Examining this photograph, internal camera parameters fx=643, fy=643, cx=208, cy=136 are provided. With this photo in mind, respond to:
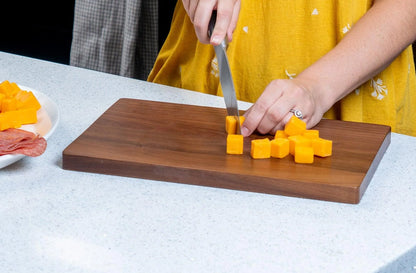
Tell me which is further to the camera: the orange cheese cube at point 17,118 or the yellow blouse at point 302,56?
the yellow blouse at point 302,56

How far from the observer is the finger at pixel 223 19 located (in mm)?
1215

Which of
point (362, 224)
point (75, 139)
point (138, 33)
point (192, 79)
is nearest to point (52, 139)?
point (75, 139)

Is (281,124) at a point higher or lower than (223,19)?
lower

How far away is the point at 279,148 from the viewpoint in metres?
1.09

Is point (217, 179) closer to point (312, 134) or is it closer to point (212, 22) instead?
point (312, 134)

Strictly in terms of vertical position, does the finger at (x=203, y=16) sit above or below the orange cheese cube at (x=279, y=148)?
above

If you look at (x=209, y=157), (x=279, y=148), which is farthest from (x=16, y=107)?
(x=279, y=148)

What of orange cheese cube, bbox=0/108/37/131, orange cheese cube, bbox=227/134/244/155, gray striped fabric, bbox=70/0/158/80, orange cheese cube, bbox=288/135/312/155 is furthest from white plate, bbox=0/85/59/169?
gray striped fabric, bbox=70/0/158/80

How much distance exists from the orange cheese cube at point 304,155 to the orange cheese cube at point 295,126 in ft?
0.28

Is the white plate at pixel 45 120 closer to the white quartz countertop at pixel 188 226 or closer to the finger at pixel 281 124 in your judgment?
the white quartz countertop at pixel 188 226

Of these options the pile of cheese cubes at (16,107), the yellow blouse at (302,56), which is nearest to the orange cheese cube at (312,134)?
the yellow blouse at (302,56)

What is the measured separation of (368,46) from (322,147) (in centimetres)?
38

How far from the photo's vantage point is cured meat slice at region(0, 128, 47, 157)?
3.34 feet

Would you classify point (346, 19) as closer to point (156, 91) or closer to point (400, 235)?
point (156, 91)
